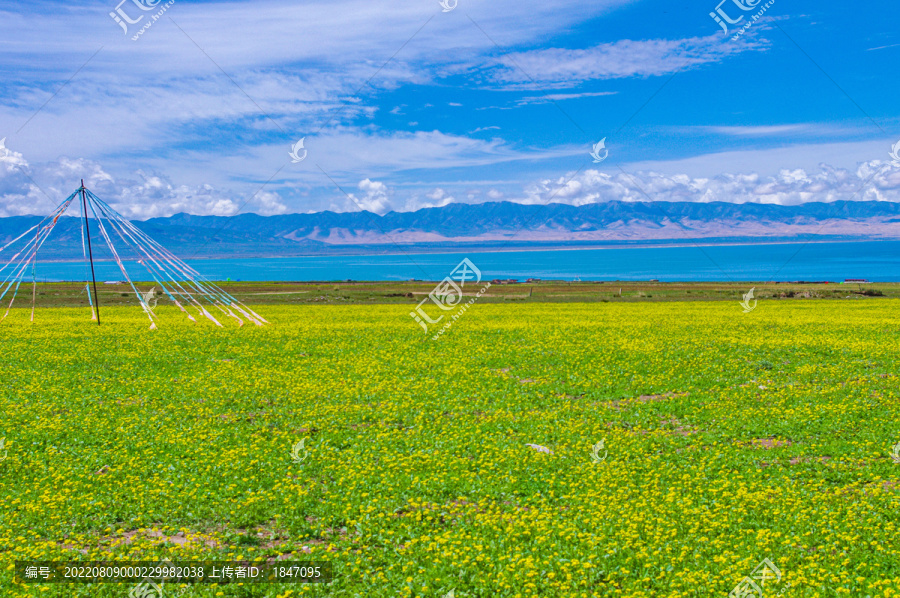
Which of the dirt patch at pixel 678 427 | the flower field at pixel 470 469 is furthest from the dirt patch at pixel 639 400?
the dirt patch at pixel 678 427

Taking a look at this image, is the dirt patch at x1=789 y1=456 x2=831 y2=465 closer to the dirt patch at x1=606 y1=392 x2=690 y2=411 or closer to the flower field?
the flower field

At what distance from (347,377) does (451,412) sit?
6.87m

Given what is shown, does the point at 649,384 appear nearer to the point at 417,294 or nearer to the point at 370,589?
the point at 370,589

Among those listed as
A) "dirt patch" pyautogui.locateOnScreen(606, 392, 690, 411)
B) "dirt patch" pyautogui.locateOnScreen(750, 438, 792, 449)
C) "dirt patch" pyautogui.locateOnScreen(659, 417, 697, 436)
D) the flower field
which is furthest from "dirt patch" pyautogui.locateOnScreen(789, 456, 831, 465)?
"dirt patch" pyautogui.locateOnScreen(606, 392, 690, 411)

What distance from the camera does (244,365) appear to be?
1059 inches

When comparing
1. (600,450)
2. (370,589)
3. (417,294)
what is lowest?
(370,589)

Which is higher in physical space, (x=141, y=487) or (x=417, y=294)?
(x=417, y=294)

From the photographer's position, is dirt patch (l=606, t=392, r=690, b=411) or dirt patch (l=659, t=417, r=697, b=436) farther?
dirt patch (l=606, t=392, r=690, b=411)

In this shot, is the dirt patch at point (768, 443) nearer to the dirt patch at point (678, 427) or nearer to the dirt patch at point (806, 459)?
the dirt patch at point (806, 459)

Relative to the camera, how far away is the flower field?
9570mm

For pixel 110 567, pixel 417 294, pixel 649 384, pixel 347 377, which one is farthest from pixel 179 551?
pixel 417 294

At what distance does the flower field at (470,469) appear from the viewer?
957cm

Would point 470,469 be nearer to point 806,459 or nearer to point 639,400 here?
point 806,459

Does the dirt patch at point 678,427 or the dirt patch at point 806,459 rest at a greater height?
the dirt patch at point 678,427
